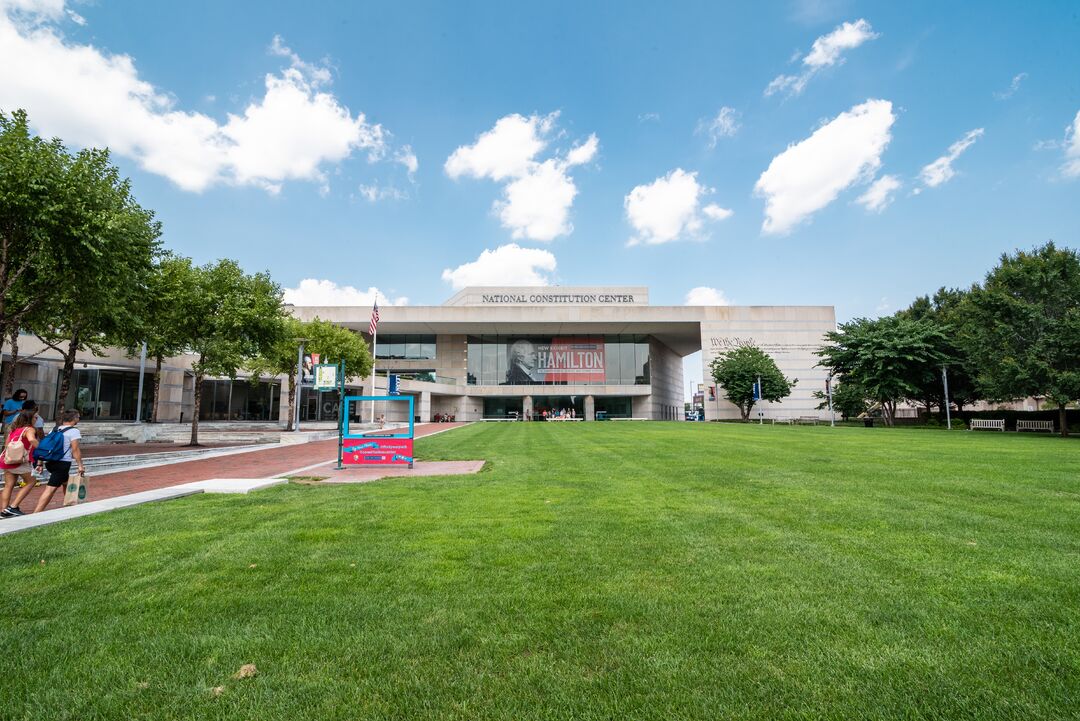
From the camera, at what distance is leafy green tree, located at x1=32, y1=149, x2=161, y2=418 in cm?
1279

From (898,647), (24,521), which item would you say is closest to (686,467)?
(898,647)

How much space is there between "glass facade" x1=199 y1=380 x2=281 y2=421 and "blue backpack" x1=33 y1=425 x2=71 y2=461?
44587 mm

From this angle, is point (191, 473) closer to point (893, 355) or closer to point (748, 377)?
point (893, 355)

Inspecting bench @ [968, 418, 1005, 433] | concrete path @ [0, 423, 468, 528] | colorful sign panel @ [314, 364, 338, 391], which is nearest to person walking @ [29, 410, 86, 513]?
concrete path @ [0, 423, 468, 528]

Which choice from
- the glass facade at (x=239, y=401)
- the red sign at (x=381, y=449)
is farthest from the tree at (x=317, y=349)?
the red sign at (x=381, y=449)

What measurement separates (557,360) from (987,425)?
42.9 meters

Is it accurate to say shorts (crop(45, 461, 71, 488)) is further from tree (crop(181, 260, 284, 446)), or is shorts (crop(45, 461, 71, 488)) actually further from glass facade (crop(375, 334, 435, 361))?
glass facade (crop(375, 334, 435, 361))

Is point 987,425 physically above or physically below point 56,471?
below

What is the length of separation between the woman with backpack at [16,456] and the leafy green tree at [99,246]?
584 cm

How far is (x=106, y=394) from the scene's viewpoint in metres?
42.3

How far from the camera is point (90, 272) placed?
13586mm

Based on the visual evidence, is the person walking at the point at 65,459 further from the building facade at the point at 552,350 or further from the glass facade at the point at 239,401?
the building facade at the point at 552,350

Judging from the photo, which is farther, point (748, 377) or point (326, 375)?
point (748, 377)

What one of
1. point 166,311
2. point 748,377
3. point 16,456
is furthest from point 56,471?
point 748,377
